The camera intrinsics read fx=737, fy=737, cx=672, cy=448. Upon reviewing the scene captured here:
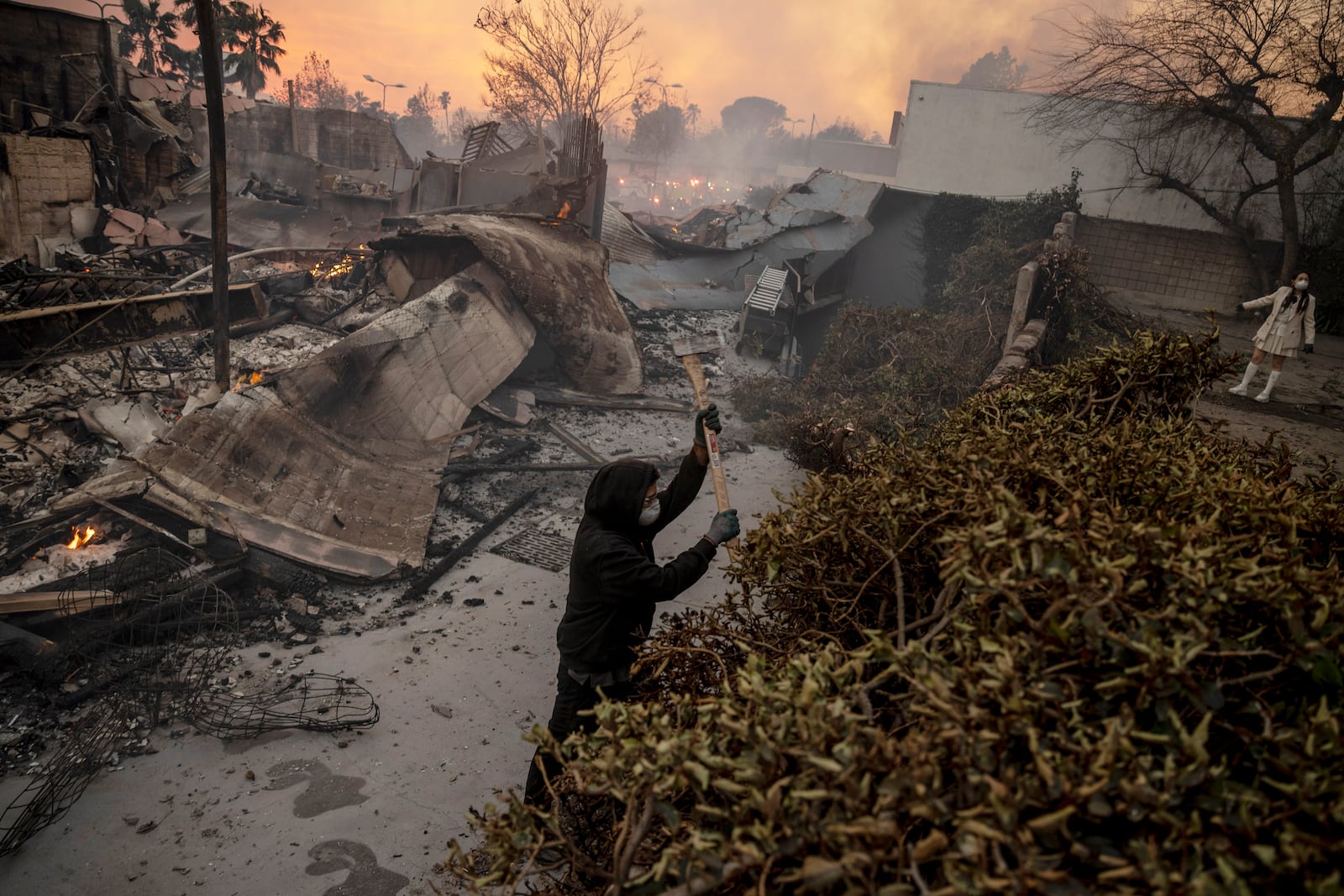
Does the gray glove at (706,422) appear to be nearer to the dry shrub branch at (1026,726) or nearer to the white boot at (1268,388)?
the dry shrub branch at (1026,726)

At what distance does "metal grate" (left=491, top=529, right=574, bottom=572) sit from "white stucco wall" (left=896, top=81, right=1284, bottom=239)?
16.5m

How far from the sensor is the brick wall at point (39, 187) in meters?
12.7

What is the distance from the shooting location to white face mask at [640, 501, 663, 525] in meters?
3.21

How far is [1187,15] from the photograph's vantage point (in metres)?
13.3

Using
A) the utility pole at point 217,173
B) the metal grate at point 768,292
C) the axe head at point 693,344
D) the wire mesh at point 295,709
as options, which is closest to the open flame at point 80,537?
the wire mesh at point 295,709

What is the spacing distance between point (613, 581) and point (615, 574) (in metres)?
0.03

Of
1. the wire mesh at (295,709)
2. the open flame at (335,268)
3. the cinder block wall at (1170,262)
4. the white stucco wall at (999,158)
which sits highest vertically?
the white stucco wall at (999,158)

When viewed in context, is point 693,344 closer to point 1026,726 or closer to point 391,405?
point 1026,726

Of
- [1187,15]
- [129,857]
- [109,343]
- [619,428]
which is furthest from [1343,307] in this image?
[109,343]

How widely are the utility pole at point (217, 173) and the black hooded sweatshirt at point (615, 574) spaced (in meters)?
5.87

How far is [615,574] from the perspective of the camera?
118 inches

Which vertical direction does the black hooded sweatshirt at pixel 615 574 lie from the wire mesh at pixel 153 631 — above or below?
above

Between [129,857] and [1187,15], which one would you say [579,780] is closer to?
[129,857]

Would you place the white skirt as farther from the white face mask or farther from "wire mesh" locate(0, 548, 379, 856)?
"wire mesh" locate(0, 548, 379, 856)
